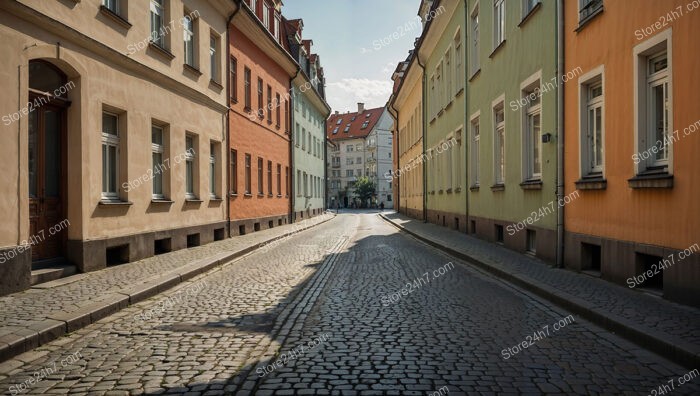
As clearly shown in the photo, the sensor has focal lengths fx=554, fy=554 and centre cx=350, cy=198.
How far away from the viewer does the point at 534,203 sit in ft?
39.4

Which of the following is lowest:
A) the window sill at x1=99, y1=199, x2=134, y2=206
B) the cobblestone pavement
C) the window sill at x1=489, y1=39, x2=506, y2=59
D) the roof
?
the cobblestone pavement

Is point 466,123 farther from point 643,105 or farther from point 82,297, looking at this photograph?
point 82,297

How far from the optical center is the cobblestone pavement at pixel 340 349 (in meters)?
4.43

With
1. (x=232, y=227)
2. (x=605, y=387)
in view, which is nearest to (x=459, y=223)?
(x=232, y=227)

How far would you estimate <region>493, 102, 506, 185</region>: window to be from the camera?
603 inches

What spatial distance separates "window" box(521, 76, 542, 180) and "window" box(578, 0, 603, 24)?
7.75 feet

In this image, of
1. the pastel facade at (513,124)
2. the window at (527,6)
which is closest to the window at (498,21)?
the pastel facade at (513,124)

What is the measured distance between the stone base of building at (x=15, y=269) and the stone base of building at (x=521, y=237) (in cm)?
911

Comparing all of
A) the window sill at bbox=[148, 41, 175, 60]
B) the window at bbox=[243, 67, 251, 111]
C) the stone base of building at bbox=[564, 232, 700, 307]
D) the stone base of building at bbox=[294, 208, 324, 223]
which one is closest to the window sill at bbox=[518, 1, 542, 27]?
the stone base of building at bbox=[564, 232, 700, 307]

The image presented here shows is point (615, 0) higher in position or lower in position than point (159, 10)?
lower

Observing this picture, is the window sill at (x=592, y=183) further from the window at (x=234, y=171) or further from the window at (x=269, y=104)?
the window at (x=269, y=104)

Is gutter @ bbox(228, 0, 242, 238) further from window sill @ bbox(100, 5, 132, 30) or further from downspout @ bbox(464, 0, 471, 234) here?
downspout @ bbox(464, 0, 471, 234)

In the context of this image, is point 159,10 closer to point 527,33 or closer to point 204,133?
point 204,133

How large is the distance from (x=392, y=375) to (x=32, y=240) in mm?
7440
